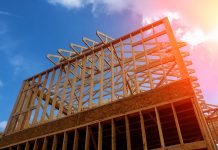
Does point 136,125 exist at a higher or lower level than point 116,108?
lower

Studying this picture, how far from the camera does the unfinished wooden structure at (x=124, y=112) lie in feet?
27.3

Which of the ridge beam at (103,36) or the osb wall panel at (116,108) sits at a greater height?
the ridge beam at (103,36)

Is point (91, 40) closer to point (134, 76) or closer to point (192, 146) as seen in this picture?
point (134, 76)

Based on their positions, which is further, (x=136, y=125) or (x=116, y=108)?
(x=136, y=125)

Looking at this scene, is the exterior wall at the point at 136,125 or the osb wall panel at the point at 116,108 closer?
the exterior wall at the point at 136,125

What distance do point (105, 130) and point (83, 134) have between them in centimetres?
119

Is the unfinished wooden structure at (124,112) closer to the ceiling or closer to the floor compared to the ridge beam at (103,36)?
closer to the floor

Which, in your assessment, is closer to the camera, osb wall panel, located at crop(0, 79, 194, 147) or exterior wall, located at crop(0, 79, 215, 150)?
exterior wall, located at crop(0, 79, 215, 150)

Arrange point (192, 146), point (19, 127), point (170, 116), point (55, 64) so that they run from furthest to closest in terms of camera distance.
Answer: point (55, 64), point (19, 127), point (170, 116), point (192, 146)

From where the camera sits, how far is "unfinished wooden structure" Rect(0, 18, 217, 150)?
834 centimetres

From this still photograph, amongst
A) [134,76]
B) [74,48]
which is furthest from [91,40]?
[134,76]

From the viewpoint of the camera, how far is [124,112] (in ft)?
30.0

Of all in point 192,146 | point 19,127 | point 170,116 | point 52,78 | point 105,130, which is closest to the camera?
point 192,146

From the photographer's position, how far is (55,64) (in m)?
15.5
